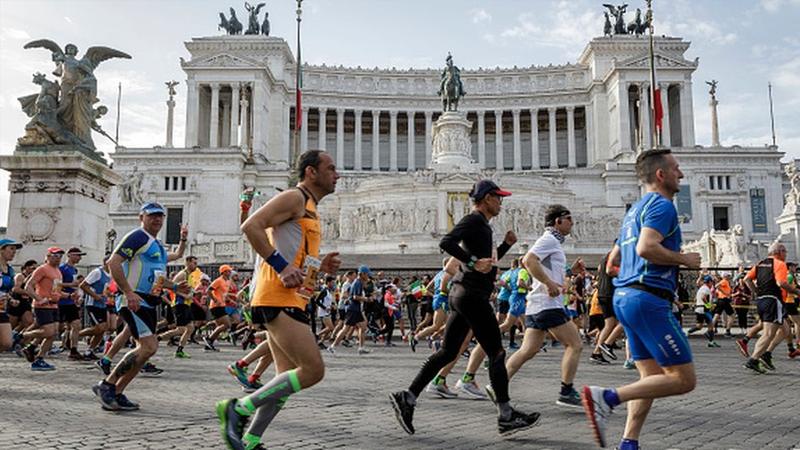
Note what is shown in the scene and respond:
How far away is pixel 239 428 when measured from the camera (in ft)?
15.6

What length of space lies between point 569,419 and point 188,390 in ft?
16.5

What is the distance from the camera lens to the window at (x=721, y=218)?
6366 centimetres

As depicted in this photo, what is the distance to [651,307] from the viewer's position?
15.6 ft

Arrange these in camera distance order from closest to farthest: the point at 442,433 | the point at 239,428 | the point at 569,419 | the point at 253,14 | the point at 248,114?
the point at 239,428 < the point at 442,433 < the point at 569,419 < the point at 248,114 < the point at 253,14

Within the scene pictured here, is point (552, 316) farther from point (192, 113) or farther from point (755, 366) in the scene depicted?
point (192, 113)

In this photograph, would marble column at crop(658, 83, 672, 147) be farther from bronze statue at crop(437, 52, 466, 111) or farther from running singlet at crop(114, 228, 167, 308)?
running singlet at crop(114, 228, 167, 308)

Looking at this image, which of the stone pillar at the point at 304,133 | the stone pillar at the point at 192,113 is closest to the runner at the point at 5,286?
the stone pillar at the point at 192,113

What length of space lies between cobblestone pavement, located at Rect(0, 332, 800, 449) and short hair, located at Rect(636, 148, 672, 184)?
231 cm

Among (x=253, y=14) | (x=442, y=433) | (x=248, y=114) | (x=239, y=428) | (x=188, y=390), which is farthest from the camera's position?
(x=253, y=14)

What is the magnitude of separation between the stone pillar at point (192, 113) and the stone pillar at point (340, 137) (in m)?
17.5

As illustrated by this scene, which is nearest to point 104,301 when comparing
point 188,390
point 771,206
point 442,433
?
point 188,390

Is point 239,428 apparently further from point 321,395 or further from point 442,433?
point 321,395

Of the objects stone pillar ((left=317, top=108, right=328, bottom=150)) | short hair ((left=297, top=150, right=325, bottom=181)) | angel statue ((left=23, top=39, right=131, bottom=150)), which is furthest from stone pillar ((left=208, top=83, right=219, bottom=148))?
short hair ((left=297, top=150, right=325, bottom=181))

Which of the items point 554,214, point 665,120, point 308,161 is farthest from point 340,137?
point 308,161
